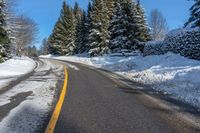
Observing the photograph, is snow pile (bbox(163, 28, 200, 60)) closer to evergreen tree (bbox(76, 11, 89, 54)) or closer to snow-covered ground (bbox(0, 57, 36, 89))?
snow-covered ground (bbox(0, 57, 36, 89))

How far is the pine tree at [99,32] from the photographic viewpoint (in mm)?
44625

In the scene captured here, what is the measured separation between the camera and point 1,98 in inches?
351

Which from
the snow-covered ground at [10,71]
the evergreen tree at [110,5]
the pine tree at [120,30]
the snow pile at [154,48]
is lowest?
the snow-covered ground at [10,71]

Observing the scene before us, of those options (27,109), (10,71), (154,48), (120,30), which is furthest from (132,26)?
(27,109)

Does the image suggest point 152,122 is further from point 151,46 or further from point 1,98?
point 151,46

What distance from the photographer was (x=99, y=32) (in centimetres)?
4447

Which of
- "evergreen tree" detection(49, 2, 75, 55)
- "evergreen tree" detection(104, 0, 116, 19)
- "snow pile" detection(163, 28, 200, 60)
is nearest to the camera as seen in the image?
"snow pile" detection(163, 28, 200, 60)

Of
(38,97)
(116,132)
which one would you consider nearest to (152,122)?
(116,132)

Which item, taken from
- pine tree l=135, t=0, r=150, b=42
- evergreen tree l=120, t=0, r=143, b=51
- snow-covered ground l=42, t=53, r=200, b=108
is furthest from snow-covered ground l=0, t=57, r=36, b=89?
pine tree l=135, t=0, r=150, b=42

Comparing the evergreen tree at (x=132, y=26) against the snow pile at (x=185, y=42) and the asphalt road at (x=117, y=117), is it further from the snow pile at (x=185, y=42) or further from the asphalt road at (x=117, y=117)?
the asphalt road at (x=117, y=117)

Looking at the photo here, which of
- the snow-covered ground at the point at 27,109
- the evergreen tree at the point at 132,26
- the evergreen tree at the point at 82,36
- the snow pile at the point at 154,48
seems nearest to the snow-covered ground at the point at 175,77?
the snow pile at the point at 154,48

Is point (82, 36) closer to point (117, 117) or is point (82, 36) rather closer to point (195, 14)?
point (195, 14)

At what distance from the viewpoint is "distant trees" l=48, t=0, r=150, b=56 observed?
37.5 meters

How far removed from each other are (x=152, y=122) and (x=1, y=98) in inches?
186
